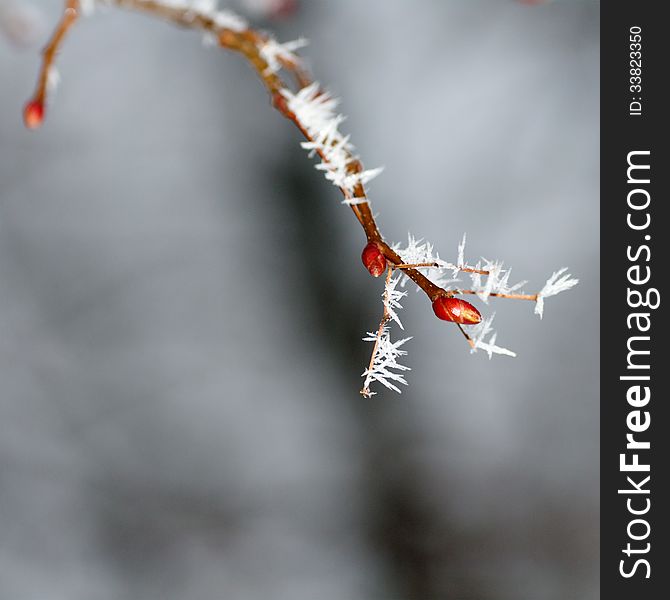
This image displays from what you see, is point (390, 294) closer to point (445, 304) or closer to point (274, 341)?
point (445, 304)

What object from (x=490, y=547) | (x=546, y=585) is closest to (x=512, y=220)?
(x=490, y=547)

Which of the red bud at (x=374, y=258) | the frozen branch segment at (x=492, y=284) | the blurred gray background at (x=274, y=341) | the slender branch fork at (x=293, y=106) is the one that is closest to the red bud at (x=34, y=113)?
the slender branch fork at (x=293, y=106)

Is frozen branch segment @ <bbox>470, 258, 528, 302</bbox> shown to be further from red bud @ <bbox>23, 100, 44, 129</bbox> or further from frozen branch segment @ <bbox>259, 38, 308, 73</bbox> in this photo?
red bud @ <bbox>23, 100, 44, 129</bbox>

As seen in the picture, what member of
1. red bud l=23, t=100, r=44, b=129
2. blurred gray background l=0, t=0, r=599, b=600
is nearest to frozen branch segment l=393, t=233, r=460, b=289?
red bud l=23, t=100, r=44, b=129

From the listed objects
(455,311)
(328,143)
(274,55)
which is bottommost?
(455,311)

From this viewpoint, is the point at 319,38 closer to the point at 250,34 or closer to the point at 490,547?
the point at 250,34

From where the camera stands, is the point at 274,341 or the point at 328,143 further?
the point at 274,341

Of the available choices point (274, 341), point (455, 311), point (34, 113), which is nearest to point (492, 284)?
point (455, 311)
